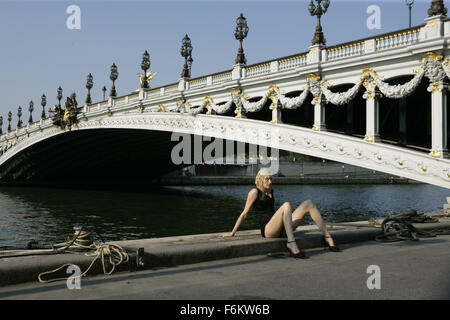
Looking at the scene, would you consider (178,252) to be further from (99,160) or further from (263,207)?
(99,160)

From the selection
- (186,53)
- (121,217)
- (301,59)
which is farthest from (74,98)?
(301,59)

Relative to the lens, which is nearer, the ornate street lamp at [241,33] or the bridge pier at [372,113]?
the bridge pier at [372,113]

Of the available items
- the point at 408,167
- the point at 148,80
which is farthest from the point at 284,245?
the point at 148,80

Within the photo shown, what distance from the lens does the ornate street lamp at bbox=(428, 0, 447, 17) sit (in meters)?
15.9

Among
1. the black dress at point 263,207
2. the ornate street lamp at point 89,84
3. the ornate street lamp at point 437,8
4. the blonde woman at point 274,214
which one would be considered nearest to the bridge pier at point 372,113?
the ornate street lamp at point 437,8

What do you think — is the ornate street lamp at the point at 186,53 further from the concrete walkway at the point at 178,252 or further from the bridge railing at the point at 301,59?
the concrete walkway at the point at 178,252

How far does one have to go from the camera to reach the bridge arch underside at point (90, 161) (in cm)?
4484

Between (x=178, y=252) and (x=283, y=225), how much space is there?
5.80ft

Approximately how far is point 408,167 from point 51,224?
1535 centimetres

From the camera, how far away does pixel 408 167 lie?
1664cm

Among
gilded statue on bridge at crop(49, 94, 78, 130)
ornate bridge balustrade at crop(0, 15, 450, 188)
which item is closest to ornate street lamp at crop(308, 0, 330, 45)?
ornate bridge balustrade at crop(0, 15, 450, 188)

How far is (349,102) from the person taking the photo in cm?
2155

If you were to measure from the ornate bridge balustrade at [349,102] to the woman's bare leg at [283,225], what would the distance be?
35.2ft
